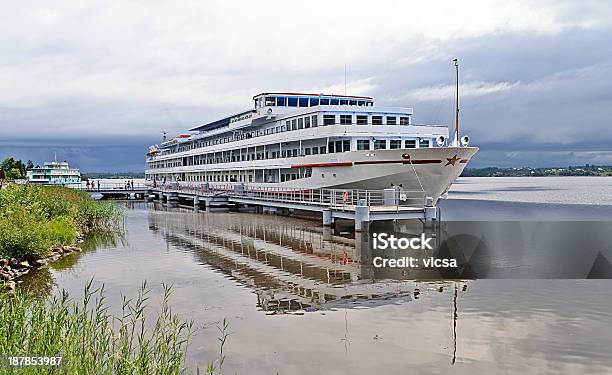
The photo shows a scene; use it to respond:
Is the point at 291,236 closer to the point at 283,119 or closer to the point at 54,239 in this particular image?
the point at 54,239

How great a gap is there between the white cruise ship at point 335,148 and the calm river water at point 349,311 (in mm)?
8224

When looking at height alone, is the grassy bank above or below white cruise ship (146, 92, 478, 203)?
below

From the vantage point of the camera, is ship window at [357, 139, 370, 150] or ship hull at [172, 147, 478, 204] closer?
ship hull at [172, 147, 478, 204]

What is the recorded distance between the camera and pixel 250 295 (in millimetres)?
15703

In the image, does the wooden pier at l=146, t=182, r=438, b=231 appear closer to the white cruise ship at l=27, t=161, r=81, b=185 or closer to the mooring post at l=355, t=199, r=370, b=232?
the mooring post at l=355, t=199, r=370, b=232

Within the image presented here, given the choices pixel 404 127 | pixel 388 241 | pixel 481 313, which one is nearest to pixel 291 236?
pixel 388 241

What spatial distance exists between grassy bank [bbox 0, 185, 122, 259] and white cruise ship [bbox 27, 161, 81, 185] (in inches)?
2770

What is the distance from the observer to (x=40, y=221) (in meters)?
23.5

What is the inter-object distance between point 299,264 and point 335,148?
15.6 m

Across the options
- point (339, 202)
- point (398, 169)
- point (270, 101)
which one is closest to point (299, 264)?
point (398, 169)

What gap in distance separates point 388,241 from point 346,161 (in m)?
8.27

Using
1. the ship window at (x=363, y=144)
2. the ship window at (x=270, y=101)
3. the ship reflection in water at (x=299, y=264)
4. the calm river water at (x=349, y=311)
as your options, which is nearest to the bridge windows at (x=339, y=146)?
the ship window at (x=363, y=144)

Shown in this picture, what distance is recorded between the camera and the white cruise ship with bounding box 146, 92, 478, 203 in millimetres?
30297

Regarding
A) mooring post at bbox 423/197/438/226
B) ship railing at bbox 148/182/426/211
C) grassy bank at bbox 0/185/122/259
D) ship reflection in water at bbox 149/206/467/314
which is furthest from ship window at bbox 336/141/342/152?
grassy bank at bbox 0/185/122/259
